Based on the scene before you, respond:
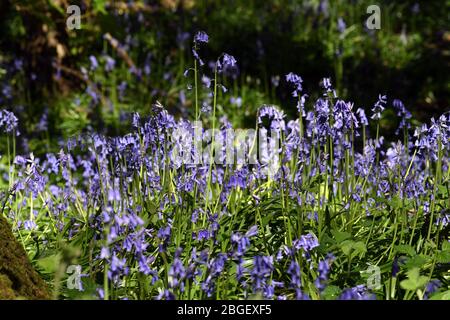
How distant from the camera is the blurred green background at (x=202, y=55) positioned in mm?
6211

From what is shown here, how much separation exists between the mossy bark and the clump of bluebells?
15 cm

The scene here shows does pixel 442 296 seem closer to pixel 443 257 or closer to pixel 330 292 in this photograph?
pixel 443 257

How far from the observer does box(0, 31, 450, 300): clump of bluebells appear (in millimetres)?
2824

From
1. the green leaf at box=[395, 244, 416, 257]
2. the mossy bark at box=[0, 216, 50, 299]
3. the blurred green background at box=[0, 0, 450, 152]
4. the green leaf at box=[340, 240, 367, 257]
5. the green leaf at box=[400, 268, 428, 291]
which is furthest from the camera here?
the blurred green background at box=[0, 0, 450, 152]

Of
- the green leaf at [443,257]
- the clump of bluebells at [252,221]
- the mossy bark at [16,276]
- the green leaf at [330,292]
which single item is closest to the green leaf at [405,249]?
the clump of bluebells at [252,221]

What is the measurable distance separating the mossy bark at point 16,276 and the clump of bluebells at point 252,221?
0.51 feet

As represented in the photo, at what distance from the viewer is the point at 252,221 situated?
11.5 ft

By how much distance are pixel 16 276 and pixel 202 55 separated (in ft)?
15.5

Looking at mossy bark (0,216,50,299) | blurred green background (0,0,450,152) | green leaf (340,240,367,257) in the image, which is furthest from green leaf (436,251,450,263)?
blurred green background (0,0,450,152)

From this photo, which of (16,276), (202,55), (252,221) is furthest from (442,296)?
→ (202,55)

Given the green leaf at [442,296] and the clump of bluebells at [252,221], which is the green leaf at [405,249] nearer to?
the clump of bluebells at [252,221]

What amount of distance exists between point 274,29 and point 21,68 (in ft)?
8.29

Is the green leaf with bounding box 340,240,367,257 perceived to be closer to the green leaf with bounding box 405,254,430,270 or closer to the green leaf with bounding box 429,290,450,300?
the green leaf with bounding box 405,254,430,270
